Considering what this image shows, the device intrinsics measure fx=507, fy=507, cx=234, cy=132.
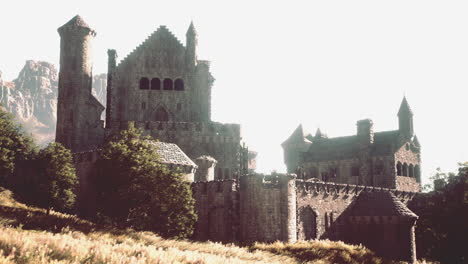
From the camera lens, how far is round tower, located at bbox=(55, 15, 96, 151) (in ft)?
158

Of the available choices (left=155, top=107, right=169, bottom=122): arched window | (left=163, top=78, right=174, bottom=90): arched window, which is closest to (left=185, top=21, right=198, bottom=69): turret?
(left=163, top=78, right=174, bottom=90): arched window

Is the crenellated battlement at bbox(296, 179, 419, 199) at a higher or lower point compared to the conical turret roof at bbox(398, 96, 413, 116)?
lower

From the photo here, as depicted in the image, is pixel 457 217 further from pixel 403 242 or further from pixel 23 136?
pixel 23 136

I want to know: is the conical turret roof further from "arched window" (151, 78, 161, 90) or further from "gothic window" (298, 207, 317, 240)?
"arched window" (151, 78, 161, 90)

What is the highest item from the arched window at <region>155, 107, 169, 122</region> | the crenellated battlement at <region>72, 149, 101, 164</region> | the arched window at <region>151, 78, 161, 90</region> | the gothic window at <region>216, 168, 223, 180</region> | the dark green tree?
the arched window at <region>151, 78, 161, 90</region>

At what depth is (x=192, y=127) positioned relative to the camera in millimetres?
49250

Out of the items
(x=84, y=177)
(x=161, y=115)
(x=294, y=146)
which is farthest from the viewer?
(x=294, y=146)

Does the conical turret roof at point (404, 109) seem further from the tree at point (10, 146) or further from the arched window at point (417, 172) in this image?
the tree at point (10, 146)

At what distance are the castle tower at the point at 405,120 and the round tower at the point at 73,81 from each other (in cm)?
3585

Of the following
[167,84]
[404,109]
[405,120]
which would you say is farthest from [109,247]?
[404,109]

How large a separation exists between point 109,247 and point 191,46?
41226mm

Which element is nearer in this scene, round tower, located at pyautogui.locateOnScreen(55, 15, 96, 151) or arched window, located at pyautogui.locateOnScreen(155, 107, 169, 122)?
round tower, located at pyautogui.locateOnScreen(55, 15, 96, 151)

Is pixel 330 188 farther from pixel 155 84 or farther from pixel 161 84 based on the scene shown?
pixel 155 84

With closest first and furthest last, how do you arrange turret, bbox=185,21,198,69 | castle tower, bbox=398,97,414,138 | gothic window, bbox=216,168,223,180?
1. gothic window, bbox=216,168,223,180
2. turret, bbox=185,21,198,69
3. castle tower, bbox=398,97,414,138
